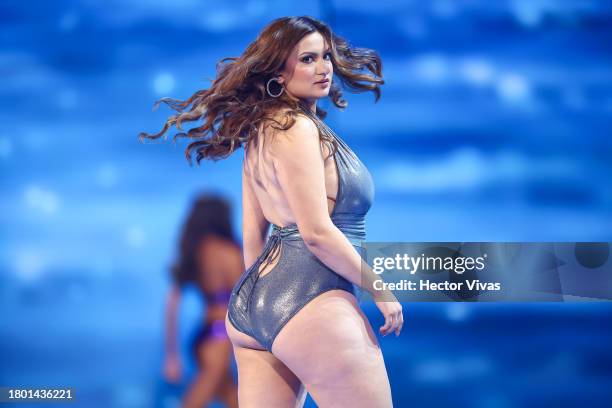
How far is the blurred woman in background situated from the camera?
3316 millimetres

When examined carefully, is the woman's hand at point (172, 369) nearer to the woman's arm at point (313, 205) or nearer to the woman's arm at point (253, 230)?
the woman's arm at point (253, 230)

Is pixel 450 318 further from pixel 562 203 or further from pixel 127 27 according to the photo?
pixel 127 27

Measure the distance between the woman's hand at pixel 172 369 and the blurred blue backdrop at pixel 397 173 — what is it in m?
0.04

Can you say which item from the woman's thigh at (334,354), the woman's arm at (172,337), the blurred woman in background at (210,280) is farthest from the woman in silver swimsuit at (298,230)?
the woman's arm at (172,337)

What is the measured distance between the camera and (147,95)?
136 inches

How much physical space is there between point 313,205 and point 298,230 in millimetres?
132

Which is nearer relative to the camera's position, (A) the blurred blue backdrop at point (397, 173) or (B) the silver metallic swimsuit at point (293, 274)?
(B) the silver metallic swimsuit at point (293, 274)

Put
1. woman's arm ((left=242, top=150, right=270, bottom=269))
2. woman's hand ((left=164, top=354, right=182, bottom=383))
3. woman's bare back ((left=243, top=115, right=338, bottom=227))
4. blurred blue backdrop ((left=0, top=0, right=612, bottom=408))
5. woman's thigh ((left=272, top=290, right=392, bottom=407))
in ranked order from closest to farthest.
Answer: woman's thigh ((left=272, top=290, right=392, bottom=407)) < woman's bare back ((left=243, top=115, right=338, bottom=227)) < woman's arm ((left=242, top=150, right=270, bottom=269)) < blurred blue backdrop ((left=0, top=0, right=612, bottom=408)) < woman's hand ((left=164, top=354, right=182, bottom=383))

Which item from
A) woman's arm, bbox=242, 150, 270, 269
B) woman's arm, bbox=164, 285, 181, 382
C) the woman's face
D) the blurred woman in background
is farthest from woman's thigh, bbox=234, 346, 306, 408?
woman's arm, bbox=164, 285, 181, 382

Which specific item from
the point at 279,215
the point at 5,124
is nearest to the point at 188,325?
the point at 5,124

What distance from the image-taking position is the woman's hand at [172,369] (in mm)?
3398

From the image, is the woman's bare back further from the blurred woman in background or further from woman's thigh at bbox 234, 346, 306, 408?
the blurred woman in background

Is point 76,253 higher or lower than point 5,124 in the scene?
lower

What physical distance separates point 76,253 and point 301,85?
6.06 feet
